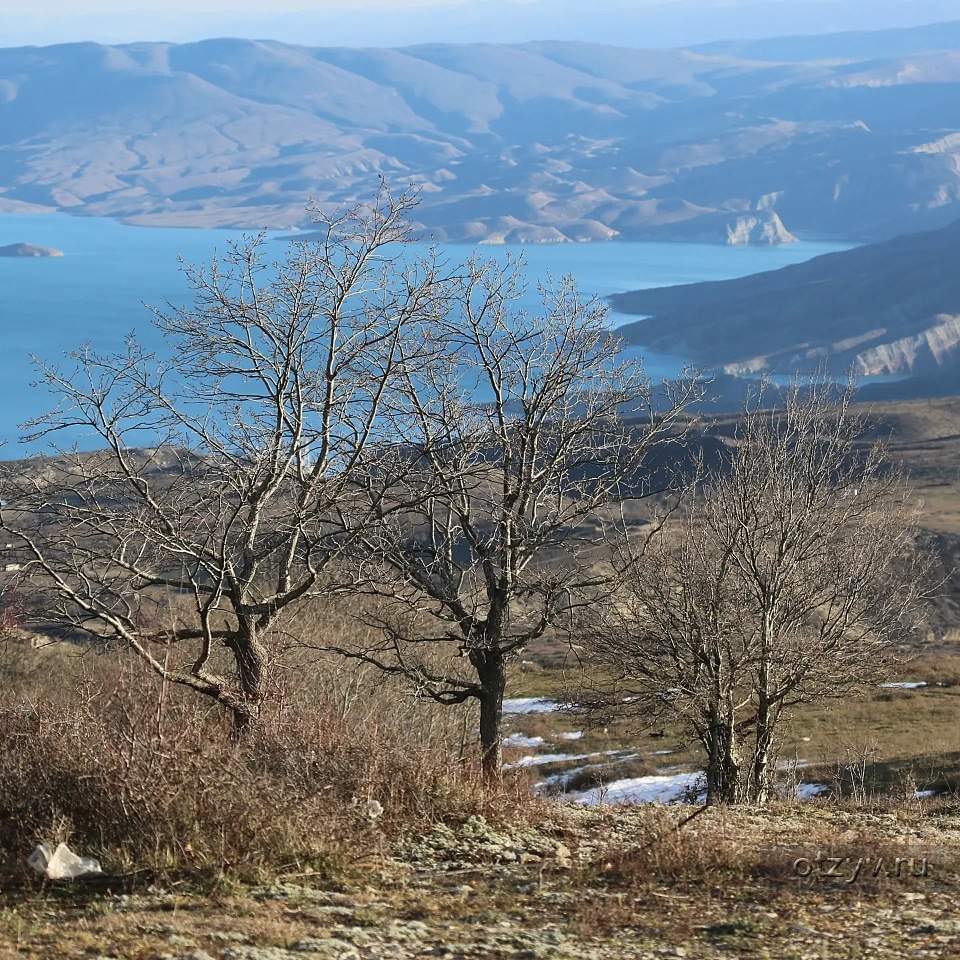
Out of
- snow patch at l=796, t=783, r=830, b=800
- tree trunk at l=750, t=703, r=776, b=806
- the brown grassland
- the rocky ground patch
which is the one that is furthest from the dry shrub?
snow patch at l=796, t=783, r=830, b=800

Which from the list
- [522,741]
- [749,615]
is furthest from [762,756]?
[522,741]

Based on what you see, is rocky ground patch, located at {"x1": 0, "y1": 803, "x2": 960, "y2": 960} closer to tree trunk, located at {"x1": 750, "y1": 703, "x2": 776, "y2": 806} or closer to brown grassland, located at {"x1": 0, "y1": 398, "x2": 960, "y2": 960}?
brown grassland, located at {"x1": 0, "y1": 398, "x2": 960, "y2": 960}

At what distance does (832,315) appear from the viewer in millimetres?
164625

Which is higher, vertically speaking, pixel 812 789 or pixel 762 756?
pixel 762 756

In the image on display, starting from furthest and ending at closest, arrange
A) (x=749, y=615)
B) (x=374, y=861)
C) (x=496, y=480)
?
(x=749, y=615) → (x=496, y=480) → (x=374, y=861)

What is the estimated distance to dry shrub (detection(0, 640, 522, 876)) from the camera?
6.40 metres

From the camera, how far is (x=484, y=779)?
8258 mm

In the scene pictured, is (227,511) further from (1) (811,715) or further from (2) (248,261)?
(1) (811,715)

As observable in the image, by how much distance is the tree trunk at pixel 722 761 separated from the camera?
1323 cm

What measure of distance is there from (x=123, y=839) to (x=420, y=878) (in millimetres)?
1565

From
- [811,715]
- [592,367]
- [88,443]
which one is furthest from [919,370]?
[592,367]

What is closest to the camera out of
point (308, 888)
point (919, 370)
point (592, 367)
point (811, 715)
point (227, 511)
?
point (308, 888)

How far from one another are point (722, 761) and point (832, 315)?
524 ft

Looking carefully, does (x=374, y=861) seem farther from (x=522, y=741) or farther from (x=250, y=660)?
(x=522, y=741)
